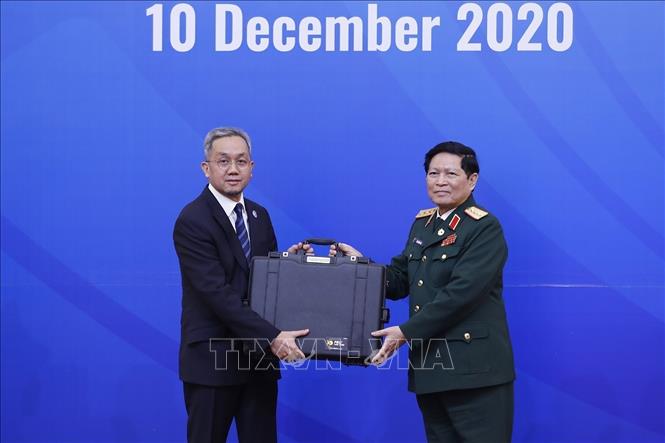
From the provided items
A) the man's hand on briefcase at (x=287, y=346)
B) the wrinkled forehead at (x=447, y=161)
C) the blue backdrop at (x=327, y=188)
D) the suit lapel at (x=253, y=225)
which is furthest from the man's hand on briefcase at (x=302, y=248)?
the blue backdrop at (x=327, y=188)

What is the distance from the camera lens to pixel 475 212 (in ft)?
8.45

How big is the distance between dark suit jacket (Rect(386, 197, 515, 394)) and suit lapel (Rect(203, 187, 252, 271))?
64 cm

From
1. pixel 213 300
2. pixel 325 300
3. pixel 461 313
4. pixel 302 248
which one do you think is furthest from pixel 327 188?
pixel 461 313

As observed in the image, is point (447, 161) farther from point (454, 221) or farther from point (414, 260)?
point (414, 260)

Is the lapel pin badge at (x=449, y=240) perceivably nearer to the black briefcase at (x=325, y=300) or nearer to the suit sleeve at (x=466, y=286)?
the suit sleeve at (x=466, y=286)

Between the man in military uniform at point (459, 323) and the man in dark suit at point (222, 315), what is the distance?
441 millimetres

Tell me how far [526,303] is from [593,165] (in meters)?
0.71

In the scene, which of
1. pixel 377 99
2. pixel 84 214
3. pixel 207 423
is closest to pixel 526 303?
pixel 377 99

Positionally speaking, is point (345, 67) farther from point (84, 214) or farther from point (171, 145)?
point (84, 214)

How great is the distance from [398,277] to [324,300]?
37 centimetres

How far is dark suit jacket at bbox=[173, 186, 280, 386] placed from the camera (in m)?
2.56

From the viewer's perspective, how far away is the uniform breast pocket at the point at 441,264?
8.34ft

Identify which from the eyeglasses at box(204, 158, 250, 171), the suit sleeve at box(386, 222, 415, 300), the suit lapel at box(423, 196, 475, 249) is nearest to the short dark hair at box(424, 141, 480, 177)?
the suit lapel at box(423, 196, 475, 249)

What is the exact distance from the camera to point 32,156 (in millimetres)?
3547
